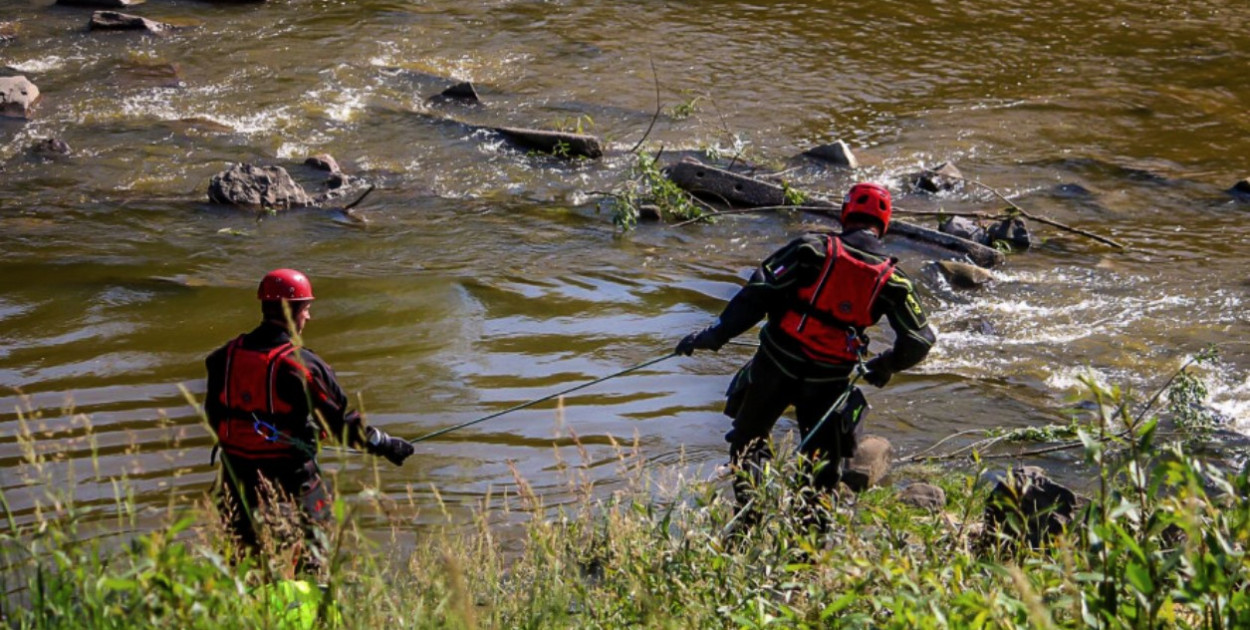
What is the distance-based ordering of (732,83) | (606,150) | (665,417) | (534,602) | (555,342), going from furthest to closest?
1. (732,83)
2. (606,150)
3. (555,342)
4. (665,417)
5. (534,602)

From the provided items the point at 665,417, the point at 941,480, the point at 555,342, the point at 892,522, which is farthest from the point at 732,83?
the point at 892,522

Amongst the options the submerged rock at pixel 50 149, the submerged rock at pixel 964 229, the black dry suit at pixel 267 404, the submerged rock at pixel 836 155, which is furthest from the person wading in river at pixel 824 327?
the submerged rock at pixel 50 149

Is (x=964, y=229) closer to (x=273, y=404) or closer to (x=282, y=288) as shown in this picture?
(x=282, y=288)

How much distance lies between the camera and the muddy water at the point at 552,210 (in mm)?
8109

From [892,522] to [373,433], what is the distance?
229 cm

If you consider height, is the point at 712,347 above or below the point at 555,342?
above

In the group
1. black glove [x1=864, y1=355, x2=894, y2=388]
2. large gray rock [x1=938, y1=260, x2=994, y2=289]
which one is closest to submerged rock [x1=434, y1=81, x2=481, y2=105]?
large gray rock [x1=938, y1=260, x2=994, y2=289]

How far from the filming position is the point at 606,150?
13789 millimetres

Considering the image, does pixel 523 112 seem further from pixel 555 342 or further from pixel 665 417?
pixel 665 417

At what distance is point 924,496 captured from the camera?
6.50m

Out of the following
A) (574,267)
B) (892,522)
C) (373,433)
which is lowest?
(574,267)

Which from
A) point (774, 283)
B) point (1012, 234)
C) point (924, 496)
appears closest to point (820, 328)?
point (774, 283)

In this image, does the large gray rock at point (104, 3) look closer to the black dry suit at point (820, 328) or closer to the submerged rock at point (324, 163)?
the submerged rock at point (324, 163)

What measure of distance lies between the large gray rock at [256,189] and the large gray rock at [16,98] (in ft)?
11.5
